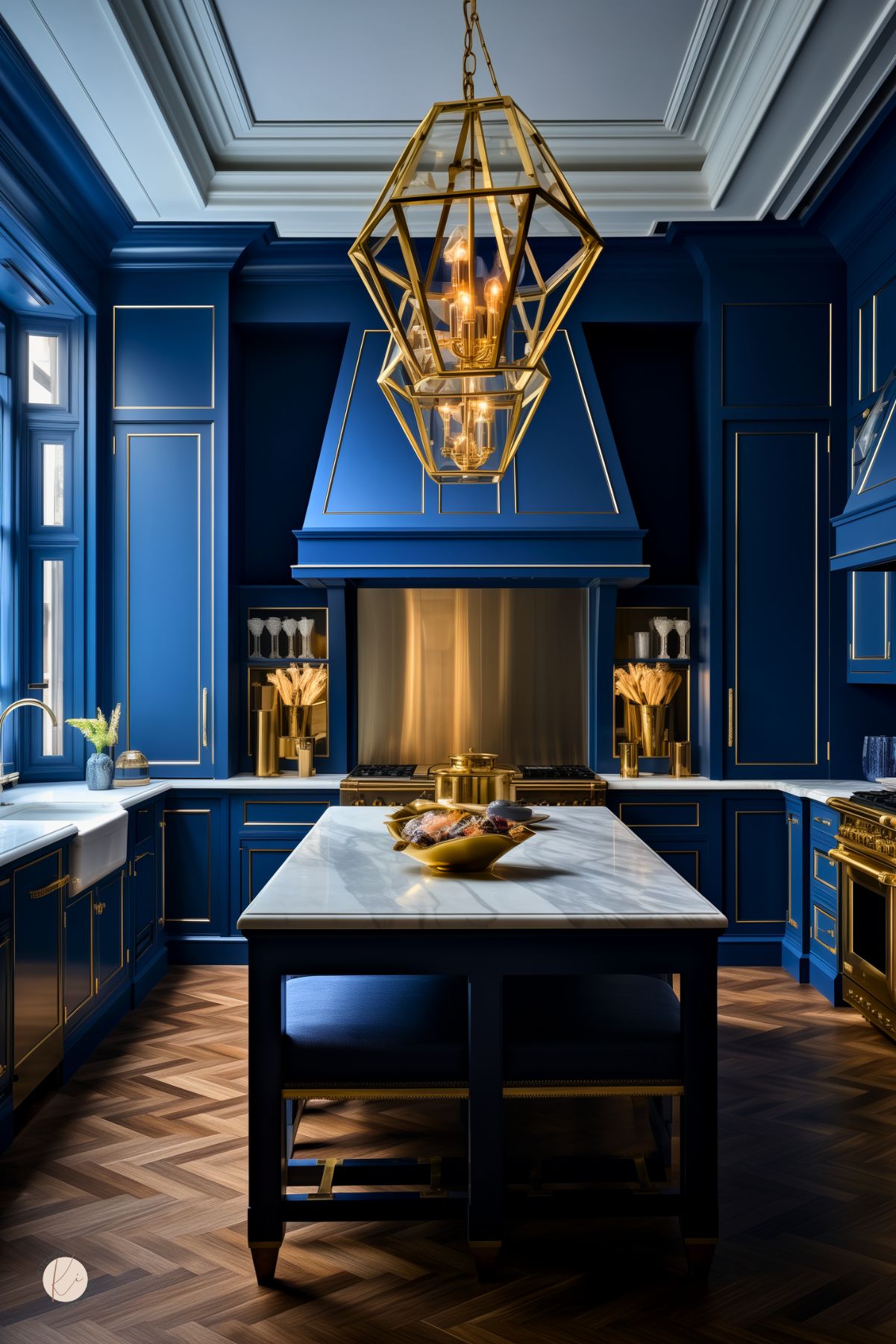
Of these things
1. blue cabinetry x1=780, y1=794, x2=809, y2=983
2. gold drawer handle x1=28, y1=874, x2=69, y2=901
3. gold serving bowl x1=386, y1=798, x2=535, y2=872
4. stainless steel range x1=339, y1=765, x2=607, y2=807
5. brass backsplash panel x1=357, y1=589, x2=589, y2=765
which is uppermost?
brass backsplash panel x1=357, y1=589, x2=589, y2=765

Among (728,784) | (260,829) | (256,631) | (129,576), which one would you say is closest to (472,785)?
(260,829)

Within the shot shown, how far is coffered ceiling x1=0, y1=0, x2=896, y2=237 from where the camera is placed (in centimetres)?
339

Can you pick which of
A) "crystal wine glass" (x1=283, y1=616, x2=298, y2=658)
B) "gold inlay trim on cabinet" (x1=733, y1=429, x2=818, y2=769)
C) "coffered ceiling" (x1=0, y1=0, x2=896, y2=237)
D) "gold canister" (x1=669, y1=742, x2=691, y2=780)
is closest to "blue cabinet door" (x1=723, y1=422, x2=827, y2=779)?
"gold inlay trim on cabinet" (x1=733, y1=429, x2=818, y2=769)

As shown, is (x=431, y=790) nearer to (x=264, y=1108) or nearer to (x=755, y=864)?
(x=755, y=864)

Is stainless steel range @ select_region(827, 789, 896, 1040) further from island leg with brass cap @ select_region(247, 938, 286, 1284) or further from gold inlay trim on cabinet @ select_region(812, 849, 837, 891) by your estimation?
island leg with brass cap @ select_region(247, 938, 286, 1284)

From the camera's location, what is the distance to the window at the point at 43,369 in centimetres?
466

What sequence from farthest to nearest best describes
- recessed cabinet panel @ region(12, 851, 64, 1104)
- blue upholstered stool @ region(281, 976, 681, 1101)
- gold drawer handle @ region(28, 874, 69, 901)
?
gold drawer handle @ region(28, 874, 69, 901)
recessed cabinet panel @ region(12, 851, 64, 1104)
blue upholstered stool @ region(281, 976, 681, 1101)

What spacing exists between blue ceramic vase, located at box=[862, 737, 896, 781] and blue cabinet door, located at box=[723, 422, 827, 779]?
489 mm

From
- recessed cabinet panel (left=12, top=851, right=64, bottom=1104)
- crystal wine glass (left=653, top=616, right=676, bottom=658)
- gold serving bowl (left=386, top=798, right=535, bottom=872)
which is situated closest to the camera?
gold serving bowl (left=386, top=798, right=535, bottom=872)

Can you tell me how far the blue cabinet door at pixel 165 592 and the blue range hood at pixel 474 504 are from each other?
540 millimetres

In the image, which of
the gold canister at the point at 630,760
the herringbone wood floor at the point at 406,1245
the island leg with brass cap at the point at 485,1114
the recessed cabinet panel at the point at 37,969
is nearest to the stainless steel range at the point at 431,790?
the gold canister at the point at 630,760

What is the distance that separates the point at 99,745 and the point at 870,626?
3443 millimetres

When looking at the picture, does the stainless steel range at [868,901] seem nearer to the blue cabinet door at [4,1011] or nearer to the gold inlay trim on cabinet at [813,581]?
the gold inlay trim on cabinet at [813,581]

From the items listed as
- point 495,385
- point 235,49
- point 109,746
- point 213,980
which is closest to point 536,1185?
point 495,385
